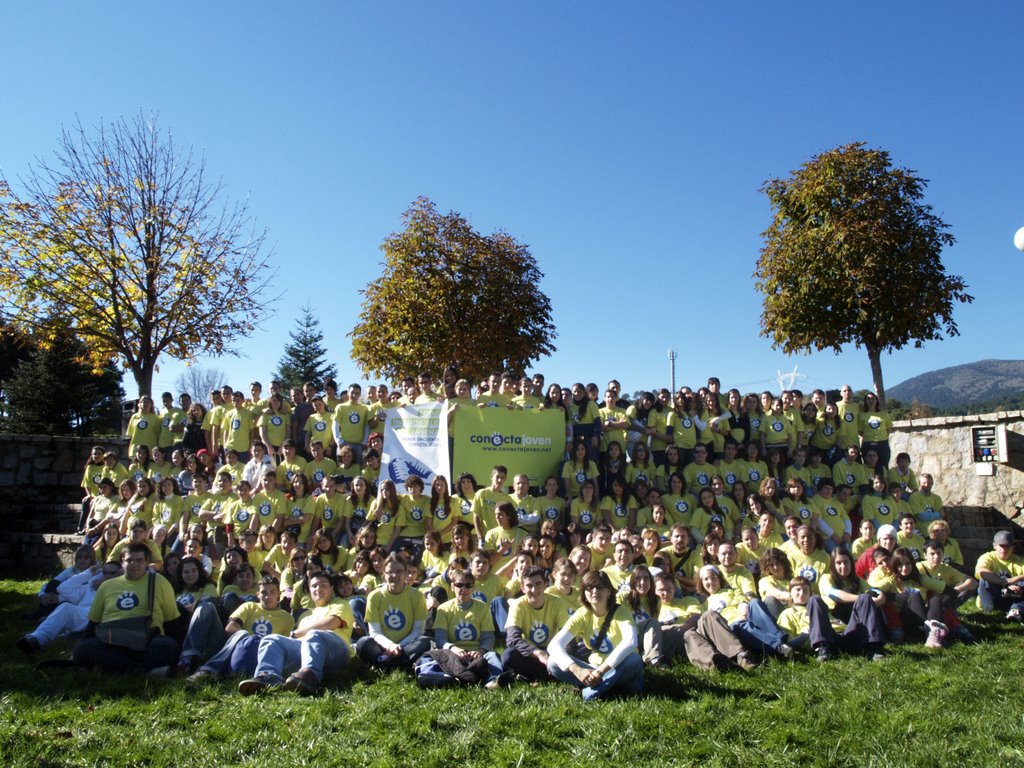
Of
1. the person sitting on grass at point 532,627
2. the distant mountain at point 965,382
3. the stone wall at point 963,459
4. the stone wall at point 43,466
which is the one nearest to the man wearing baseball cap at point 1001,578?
the stone wall at point 963,459

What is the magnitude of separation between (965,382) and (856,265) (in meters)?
189

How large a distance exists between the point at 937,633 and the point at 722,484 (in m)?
3.41

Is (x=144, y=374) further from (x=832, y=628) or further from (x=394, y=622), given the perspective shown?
(x=832, y=628)

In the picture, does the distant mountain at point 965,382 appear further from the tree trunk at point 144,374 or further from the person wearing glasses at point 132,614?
the person wearing glasses at point 132,614

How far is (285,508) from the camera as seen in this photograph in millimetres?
9719

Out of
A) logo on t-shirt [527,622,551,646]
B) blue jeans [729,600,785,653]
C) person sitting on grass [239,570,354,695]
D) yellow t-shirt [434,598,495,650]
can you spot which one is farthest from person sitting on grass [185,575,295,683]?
blue jeans [729,600,785,653]

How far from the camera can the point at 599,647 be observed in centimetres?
577

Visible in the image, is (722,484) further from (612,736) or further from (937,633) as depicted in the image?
(612,736)

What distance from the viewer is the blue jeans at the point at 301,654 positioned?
18.8 feet

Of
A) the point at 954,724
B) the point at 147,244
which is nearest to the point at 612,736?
the point at 954,724

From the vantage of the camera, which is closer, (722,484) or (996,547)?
(996,547)

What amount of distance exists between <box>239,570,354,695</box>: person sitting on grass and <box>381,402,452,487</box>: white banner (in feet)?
11.8

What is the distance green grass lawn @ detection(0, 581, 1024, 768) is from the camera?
4344 millimetres

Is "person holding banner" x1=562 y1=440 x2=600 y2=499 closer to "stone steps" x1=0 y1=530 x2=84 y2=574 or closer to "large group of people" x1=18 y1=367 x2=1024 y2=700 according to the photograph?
"large group of people" x1=18 y1=367 x2=1024 y2=700
